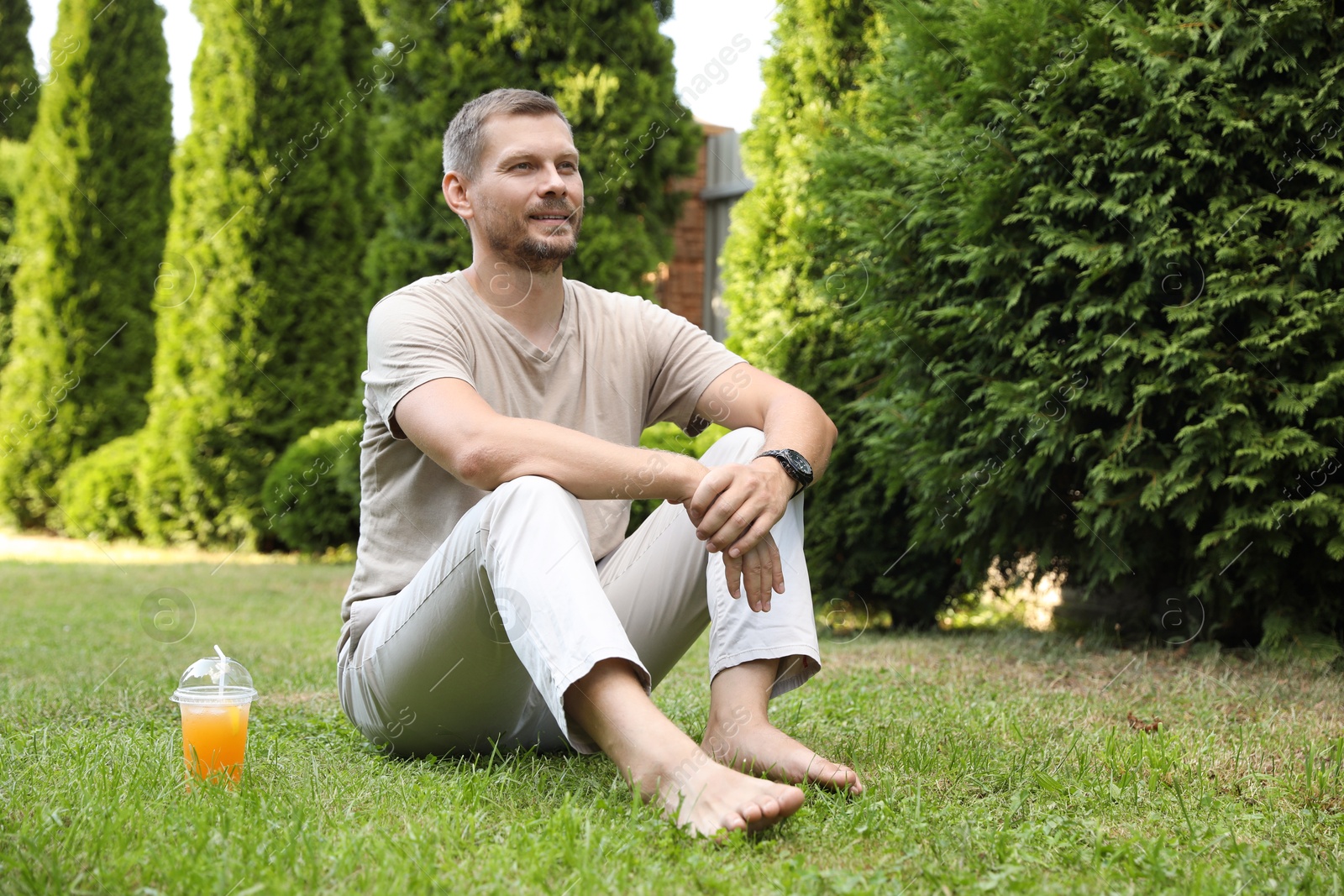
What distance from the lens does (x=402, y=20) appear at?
6707mm

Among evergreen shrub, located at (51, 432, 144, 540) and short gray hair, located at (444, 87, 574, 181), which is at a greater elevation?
short gray hair, located at (444, 87, 574, 181)

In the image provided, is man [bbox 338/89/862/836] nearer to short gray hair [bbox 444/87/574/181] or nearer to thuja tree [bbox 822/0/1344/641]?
short gray hair [bbox 444/87/574/181]

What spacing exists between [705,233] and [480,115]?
20.4ft

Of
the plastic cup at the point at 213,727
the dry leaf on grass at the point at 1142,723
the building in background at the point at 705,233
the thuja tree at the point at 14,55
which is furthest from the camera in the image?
the thuja tree at the point at 14,55

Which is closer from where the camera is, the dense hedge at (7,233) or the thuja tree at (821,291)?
the thuja tree at (821,291)

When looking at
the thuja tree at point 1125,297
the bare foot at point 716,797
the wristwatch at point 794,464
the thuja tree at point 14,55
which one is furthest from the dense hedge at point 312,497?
the thuja tree at point 14,55

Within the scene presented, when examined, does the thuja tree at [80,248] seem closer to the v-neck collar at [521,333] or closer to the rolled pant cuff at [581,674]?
the v-neck collar at [521,333]

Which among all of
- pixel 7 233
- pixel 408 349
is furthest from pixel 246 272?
pixel 408 349

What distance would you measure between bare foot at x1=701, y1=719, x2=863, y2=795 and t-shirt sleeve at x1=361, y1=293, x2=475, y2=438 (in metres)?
0.82

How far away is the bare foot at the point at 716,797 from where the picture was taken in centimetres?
164

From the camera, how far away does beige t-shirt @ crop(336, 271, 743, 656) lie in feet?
7.32

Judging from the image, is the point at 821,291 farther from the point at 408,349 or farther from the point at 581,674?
the point at 581,674

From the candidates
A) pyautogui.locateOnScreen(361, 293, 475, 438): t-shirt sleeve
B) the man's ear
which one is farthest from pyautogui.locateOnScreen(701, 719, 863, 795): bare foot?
the man's ear

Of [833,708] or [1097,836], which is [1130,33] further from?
[1097,836]
